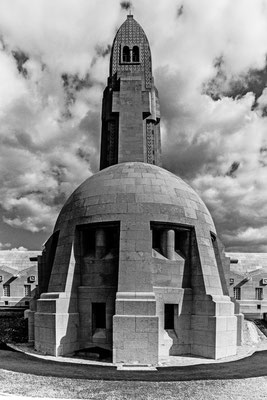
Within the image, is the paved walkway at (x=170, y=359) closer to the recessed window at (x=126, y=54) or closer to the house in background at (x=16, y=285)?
the recessed window at (x=126, y=54)

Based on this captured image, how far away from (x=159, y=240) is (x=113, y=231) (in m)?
2.95

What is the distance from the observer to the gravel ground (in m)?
13.7

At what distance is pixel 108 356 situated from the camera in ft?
70.1

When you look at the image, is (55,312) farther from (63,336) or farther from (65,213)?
(65,213)

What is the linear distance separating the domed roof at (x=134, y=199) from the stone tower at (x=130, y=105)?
6.45 metres

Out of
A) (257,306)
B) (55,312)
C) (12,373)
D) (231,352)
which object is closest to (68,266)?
(55,312)

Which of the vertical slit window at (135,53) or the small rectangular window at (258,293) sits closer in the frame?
the vertical slit window at (135,53)

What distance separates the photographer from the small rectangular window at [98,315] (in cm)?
2312

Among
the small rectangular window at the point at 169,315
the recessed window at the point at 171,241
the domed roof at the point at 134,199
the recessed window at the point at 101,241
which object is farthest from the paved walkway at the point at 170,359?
the domed roof at the point at 134,199

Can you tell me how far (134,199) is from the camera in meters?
23.8

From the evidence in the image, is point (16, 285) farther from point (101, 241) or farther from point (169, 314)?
point (169, 314)

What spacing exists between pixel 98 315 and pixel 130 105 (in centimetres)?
1840

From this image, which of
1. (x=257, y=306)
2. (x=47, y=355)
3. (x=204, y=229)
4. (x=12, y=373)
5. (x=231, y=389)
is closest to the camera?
(x=231, y=389)

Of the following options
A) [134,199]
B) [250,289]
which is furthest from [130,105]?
[250,289]
